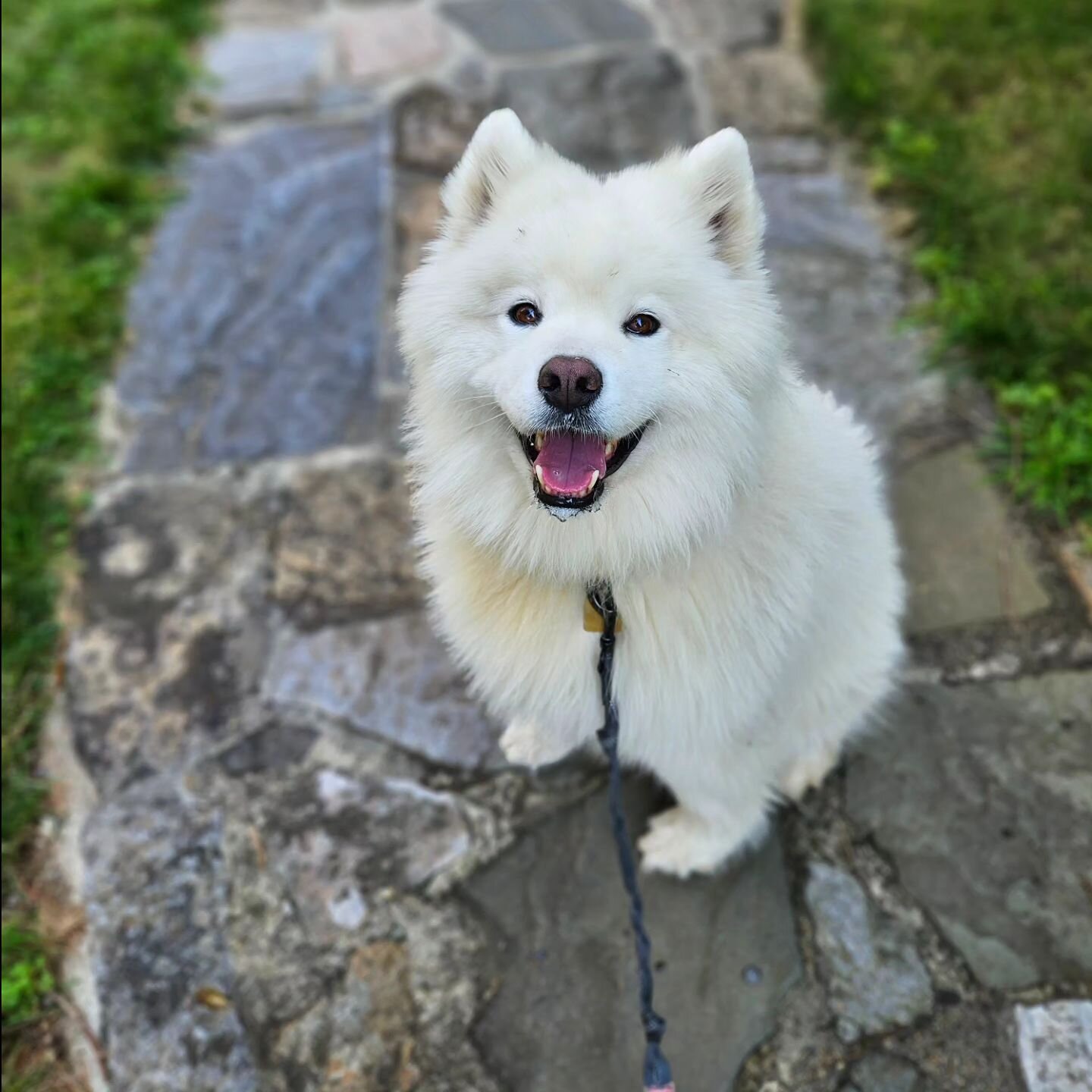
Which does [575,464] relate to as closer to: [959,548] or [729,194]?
[729,194]

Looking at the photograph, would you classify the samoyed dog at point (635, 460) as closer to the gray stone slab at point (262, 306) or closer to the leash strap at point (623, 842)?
the leash strap at point (623, 842)

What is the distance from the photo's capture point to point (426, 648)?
2.92 metres

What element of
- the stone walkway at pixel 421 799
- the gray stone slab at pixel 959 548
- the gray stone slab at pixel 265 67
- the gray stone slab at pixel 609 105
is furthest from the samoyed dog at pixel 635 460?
the gray stone slab at pixel 265 67

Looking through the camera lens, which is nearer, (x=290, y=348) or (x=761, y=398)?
(x=761, y=398)

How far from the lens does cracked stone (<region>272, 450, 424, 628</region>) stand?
9.96 ft

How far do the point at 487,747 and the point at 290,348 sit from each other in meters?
1.99

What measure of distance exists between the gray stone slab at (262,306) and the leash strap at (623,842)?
72.9 inches

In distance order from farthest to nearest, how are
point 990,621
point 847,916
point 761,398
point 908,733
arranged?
1. point 990,621
2. point 908,733
3. point 847,916
4. point 761,398

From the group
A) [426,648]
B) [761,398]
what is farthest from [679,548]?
[426,648]

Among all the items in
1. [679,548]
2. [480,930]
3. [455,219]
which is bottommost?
[480,930]

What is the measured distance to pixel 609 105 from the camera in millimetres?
4527

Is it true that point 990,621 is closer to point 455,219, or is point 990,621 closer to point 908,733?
point 908,733

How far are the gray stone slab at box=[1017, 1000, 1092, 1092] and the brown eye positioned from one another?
1.83 m

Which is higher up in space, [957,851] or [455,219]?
[455,219]
